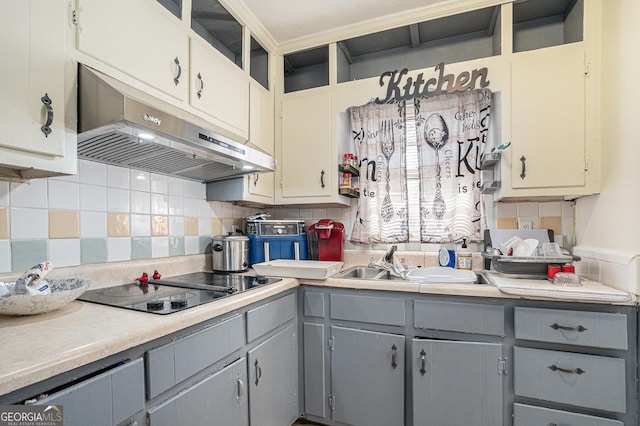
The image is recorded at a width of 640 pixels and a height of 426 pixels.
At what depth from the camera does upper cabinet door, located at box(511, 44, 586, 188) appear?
162cm

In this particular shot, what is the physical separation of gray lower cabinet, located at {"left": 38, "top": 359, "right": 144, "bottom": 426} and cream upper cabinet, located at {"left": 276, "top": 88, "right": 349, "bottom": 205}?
4.92 ft

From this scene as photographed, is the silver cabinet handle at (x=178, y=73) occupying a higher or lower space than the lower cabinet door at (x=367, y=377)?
higher

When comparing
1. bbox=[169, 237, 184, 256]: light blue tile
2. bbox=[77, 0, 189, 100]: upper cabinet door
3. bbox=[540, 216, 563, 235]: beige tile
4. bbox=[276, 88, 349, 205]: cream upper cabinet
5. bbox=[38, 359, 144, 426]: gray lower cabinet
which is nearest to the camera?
bbox=[38, 359, 144, 426]: gray lower cabinet

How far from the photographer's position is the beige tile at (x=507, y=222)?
1953mm

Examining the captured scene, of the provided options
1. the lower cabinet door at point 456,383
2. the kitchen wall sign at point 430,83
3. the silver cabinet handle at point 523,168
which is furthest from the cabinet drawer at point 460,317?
the kitchen wall sign at point 430,83

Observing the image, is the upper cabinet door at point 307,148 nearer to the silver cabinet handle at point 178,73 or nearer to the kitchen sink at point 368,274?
the kitchen sink at point 368,274

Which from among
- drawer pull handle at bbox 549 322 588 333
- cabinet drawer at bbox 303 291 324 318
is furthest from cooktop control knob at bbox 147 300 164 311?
drawer pull handle at bbox 549 322 588 333

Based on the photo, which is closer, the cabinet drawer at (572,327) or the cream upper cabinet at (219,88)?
the cabinet drawer at (572,327)

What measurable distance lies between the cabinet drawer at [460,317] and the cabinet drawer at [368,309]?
0.30 feet

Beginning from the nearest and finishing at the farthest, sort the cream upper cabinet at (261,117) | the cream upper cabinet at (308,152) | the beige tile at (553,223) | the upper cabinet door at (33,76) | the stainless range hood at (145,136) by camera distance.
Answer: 1. the upper cabinet door at (33,76)
2. the stainless range hood at (145,136)
3. the beige tile at (553,223)
4. the cream upper cabinet at (261,117)
5. the cream upper cabinet at (308,152)

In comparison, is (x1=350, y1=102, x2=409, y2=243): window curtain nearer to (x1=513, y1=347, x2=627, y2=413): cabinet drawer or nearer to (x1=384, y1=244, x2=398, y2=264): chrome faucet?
(x1=384, y1=244, x2=398, y2=264): chrome faucet

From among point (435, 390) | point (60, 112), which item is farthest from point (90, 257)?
point (435, 390)

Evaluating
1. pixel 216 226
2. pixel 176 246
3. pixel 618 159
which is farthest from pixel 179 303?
pixel 618 159

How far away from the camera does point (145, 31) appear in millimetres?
1271
